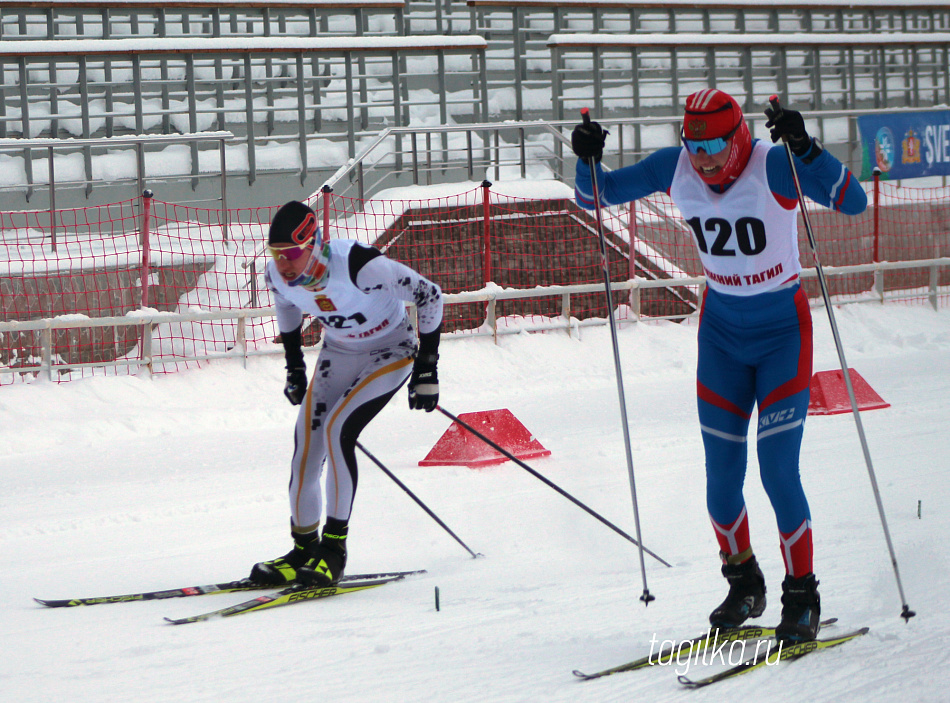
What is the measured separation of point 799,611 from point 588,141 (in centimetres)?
190

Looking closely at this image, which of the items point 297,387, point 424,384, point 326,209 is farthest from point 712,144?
point 326,209

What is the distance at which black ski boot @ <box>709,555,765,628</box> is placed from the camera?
3508 mm

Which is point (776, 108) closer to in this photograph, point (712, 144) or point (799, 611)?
point (712, 144)

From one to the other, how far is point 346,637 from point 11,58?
1017cm

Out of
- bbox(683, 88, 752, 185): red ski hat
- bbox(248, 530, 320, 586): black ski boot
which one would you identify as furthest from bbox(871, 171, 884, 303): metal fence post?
bbox(248, 530, 320, 586): black ski boot

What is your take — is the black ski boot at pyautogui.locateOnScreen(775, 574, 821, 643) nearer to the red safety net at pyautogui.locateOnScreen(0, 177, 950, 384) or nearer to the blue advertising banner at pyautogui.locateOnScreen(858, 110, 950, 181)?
the red safety net at pyautogui.locateOnScreen(0, 177, 950, 384)

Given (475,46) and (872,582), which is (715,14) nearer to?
(475,46)

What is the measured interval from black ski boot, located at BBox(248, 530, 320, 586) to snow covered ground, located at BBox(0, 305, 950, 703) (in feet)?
0.55

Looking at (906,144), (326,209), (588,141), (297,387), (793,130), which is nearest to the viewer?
(793,130)

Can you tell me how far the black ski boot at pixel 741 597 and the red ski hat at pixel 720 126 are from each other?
1418mm

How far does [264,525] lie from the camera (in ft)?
18.4

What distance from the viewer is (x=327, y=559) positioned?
175 inches

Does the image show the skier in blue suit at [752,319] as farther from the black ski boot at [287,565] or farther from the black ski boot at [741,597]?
the black ski boot at [287,565]

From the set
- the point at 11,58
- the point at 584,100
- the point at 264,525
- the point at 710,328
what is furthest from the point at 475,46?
the point at 710,328
